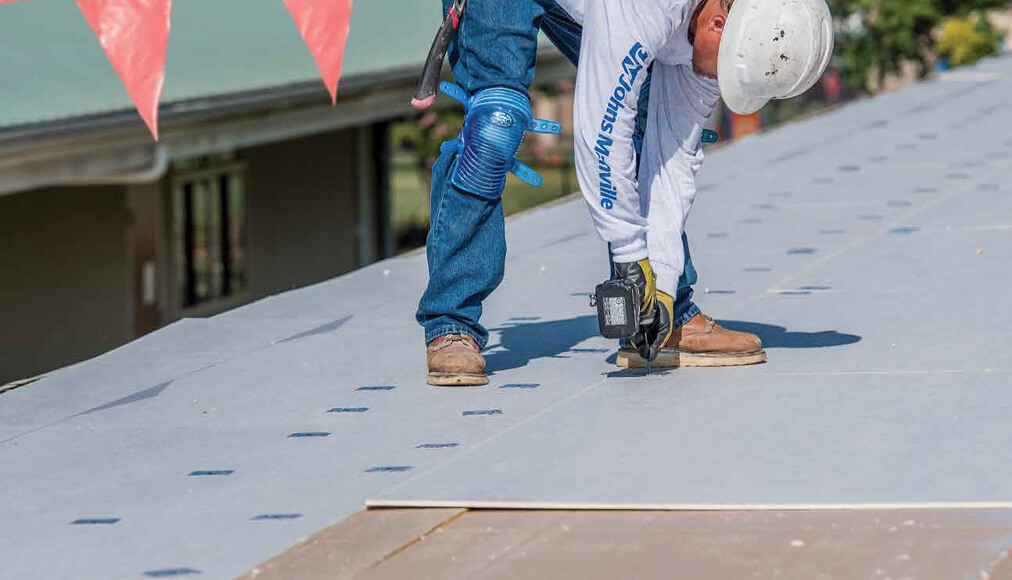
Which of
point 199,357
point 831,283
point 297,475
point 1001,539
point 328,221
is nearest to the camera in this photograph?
point 1001,539

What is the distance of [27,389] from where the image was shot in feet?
17.8

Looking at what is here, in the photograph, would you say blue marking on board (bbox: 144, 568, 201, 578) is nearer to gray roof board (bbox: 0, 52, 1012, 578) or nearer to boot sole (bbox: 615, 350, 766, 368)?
gray roof board (bbox: 0, 52, 1012, 578)

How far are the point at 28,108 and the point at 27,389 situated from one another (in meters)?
6.42

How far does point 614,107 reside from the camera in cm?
491

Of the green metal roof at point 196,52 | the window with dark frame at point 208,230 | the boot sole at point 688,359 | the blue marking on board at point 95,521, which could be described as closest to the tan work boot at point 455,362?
the boot sole at point 688,359

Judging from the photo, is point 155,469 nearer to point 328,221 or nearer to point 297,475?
point 297,475

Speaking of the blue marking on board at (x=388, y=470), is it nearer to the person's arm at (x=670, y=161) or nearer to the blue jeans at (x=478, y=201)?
the blue jeans at (x=478, y=201)

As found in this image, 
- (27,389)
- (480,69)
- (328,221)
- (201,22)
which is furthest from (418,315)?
(328,221)

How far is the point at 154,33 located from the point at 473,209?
11.2 ft

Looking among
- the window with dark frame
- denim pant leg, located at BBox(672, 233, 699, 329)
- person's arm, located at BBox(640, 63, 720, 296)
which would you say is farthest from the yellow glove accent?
the window with dark frame

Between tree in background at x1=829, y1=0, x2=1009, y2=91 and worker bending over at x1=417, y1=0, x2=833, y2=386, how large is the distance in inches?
869

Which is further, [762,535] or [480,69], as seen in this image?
[480,69]

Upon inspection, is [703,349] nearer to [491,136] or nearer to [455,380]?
[455,380]

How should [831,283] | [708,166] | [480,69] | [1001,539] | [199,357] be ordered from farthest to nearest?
[708,166]
[831,283]
[199,357]
[480,69]
[1001,539]
